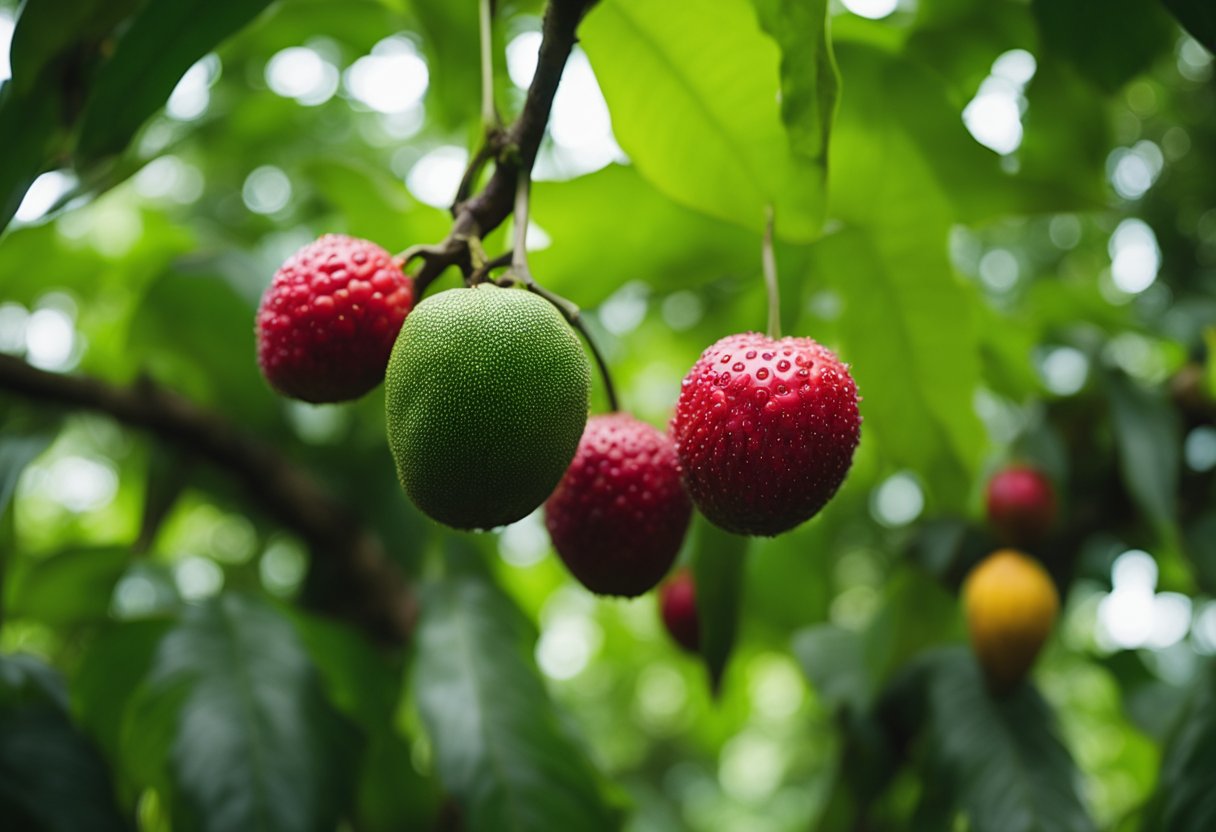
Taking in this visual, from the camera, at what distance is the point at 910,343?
4.10 feet

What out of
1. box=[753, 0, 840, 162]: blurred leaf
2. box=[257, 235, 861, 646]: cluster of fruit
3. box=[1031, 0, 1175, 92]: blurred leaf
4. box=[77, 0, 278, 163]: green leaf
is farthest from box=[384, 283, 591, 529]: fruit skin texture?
box=[1031, 0, 1175, 92]: blurred leaf

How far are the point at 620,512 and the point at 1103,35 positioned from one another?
77 cm

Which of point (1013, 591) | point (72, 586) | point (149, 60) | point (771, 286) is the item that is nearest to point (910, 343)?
point (1013, 591)

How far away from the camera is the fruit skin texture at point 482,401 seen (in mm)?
681

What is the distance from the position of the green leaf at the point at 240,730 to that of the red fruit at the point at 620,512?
45 cm

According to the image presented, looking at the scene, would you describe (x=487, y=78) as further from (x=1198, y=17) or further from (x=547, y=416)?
(x=1198, y=17)

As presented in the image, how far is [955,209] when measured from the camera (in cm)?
124

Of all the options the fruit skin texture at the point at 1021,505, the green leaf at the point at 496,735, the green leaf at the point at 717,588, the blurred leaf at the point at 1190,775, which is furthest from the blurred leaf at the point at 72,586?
the blurred leaf at the point at 1190,775

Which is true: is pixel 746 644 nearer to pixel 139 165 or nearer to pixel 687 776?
pixel 139 165

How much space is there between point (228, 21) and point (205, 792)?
0.76 metres

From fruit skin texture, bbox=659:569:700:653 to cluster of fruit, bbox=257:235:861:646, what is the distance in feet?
1.82

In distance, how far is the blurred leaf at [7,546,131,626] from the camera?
1.57 metres

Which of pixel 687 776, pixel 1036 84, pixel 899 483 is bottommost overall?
pixel 687 776

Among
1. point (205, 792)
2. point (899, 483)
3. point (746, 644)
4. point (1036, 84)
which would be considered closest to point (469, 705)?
point (205, 792)
